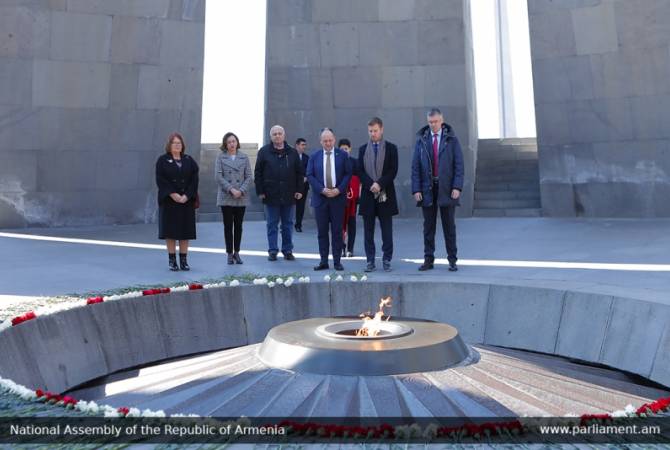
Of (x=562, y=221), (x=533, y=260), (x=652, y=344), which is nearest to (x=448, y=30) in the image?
(x=562, y=221)

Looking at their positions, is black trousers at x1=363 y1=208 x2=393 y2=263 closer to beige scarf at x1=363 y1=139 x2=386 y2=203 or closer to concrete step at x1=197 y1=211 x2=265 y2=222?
beige scarf at x1=363 y1=139 x2=386 y2=203

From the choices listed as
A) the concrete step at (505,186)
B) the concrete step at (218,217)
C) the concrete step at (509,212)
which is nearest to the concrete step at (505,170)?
the concrete step at (505,186)

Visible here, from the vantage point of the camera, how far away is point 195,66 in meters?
13.5

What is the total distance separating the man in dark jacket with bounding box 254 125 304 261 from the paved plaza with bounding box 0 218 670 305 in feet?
→ 1.21

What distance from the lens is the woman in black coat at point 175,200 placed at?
7770 millimetres

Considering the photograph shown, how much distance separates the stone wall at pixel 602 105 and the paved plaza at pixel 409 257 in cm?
72

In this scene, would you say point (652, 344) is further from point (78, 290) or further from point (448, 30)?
point (448, 30)

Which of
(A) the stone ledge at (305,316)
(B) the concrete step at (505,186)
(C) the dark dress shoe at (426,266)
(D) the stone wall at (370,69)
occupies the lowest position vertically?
(A) the stone ledge at (305,316)

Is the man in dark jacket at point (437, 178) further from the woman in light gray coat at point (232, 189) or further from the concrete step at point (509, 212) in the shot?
the concrete step at point (509, 212)

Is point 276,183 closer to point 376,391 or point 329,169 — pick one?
point 329,169

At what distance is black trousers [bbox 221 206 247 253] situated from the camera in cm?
832

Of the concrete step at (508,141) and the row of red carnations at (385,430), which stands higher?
the concrete step at (508,141)

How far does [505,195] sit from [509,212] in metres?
0.63

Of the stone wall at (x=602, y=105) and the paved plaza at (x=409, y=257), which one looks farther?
the stone wall at (x=602, y=105)
